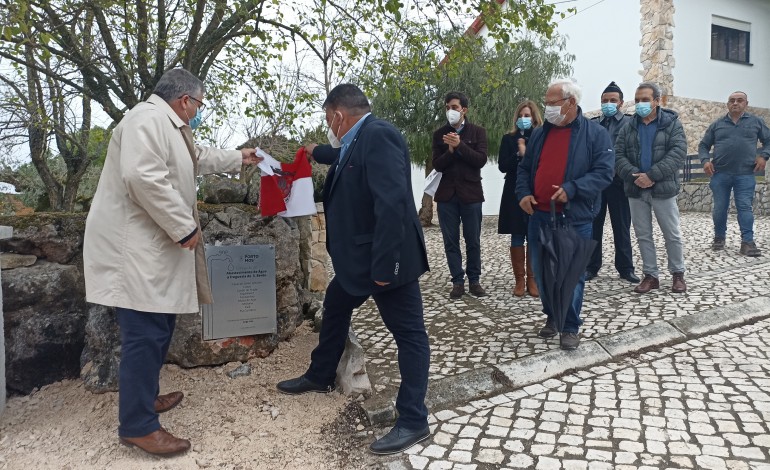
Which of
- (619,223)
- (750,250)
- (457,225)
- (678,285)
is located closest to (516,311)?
(457,225)

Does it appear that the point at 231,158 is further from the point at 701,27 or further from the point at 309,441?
the point at 701,27

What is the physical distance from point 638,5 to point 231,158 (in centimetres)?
1486

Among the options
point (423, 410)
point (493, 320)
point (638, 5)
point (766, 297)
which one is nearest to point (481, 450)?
point (423, 410)

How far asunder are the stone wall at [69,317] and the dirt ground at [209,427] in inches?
4.5

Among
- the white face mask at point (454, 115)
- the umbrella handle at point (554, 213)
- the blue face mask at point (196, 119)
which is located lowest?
the umbrella handle at point (554, 213)

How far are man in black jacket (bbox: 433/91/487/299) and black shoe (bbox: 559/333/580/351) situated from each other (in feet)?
5.39

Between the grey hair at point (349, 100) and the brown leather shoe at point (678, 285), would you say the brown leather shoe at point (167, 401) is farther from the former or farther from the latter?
the brown leather shoe at point (678, 285)

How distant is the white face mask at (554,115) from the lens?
3.80 meters

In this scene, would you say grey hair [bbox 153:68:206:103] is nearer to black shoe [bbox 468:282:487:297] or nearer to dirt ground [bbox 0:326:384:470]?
dirt ground [bbox 0:326:384:470]

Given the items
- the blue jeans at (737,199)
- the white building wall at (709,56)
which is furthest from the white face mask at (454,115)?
the white building wall at (709,56)

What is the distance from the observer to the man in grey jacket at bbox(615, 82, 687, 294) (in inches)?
198

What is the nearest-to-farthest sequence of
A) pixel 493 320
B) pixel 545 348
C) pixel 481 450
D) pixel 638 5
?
pixel 481 450
pixel 545 348
pixel 493 320
pixel 638 5

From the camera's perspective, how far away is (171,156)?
274cm

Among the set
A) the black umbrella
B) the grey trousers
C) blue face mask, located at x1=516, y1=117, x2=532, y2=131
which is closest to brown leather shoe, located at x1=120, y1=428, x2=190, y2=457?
the black umbrella
